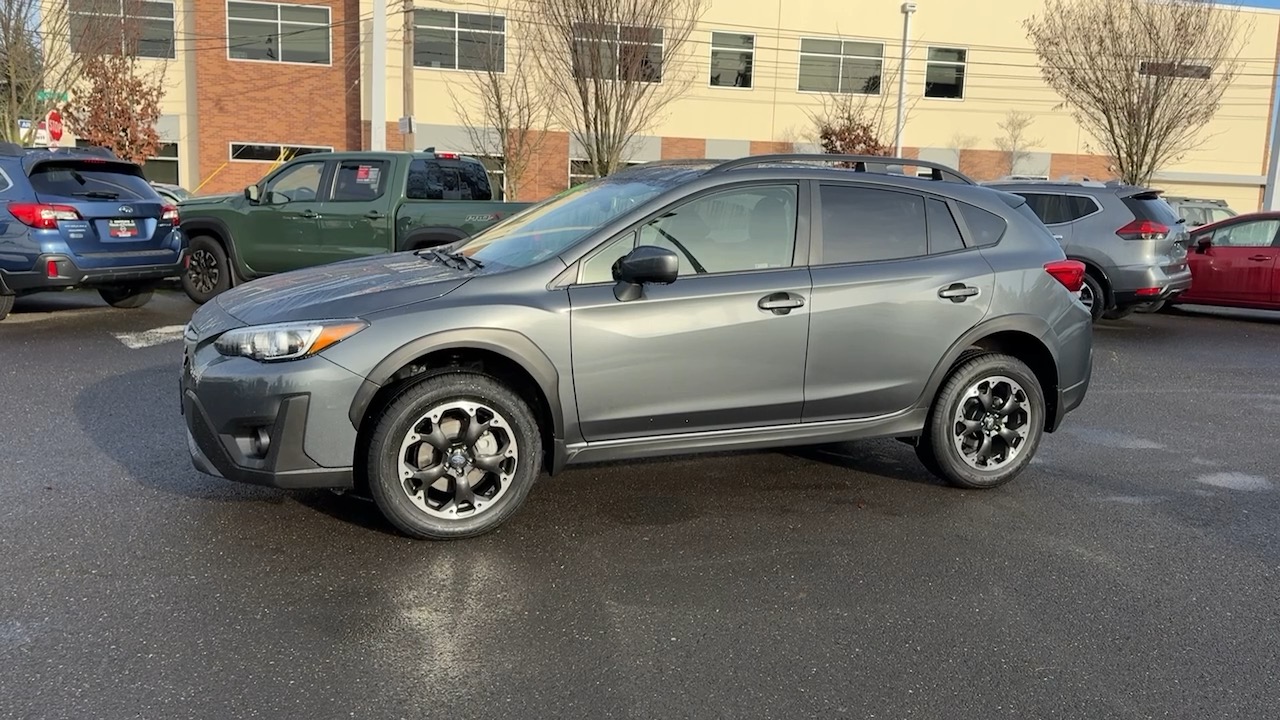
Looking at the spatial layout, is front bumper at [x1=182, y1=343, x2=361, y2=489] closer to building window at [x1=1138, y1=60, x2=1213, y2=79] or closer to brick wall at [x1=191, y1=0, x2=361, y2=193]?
building window at [x1=1138, y1=60, x2=1213, y2=79]

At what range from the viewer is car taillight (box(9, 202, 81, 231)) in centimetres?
940

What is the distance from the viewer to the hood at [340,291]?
4242mm

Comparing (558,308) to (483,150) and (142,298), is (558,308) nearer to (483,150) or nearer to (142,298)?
(142,298)

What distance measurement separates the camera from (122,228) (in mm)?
9984

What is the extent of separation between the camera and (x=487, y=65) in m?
24.8

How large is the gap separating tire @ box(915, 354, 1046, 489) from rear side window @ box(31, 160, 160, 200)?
857 cm

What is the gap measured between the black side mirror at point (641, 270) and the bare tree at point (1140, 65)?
19941mm

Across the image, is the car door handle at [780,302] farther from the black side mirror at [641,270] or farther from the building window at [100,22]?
the building window at [100,22]

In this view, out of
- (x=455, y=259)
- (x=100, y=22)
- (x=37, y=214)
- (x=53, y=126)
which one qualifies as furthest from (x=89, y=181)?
(x=100, y=22)

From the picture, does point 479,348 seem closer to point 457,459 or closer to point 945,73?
point 457,459

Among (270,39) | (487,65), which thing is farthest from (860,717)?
(270,39)

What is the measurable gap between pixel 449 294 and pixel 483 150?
2378 cm

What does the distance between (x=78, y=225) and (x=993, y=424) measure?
8631mm

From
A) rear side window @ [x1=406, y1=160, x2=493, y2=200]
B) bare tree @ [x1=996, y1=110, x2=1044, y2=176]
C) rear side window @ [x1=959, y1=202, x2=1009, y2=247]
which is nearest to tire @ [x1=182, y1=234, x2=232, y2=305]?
rear side window @ [x1=406, y1=160, x2=493, y2=200]
